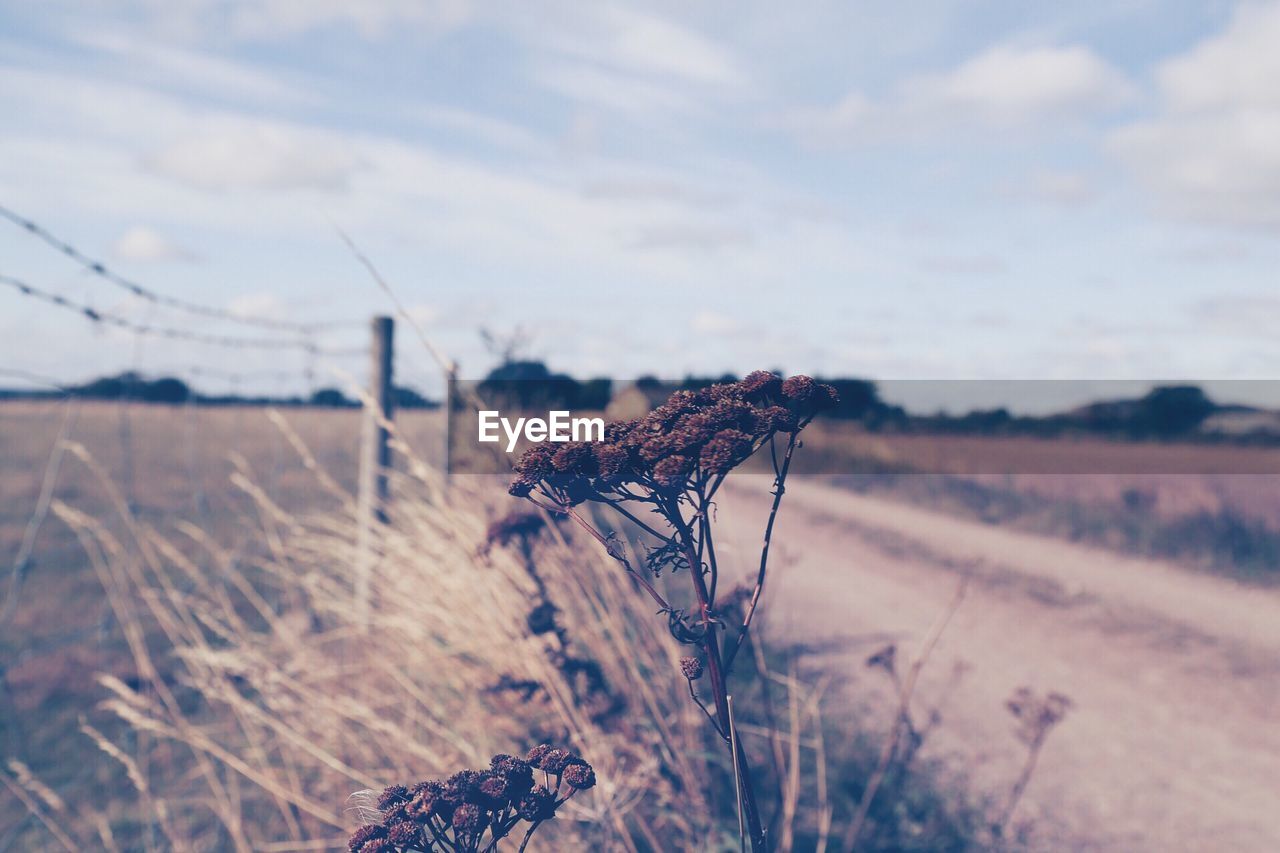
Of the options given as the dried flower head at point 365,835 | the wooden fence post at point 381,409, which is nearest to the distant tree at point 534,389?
the wooden fence post at point 381,409

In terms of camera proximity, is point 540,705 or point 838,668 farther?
point 838,668

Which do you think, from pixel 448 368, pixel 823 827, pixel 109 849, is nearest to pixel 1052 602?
pixel 823 827

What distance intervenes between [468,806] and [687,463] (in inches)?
23.7

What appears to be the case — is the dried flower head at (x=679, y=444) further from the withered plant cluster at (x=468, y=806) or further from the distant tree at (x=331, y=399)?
the distant tree at (x=331, y=399)

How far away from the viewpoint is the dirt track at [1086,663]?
434cm

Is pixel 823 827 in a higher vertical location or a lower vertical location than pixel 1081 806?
higher

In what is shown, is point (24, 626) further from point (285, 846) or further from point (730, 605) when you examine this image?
point (730, 605)

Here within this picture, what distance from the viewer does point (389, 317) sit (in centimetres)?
570

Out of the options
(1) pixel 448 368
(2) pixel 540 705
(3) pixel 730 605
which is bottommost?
(2) pixel 540 705

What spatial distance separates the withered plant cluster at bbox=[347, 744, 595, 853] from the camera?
1322 mm

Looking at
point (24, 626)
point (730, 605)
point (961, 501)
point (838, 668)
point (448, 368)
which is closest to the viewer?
point (730, 605)

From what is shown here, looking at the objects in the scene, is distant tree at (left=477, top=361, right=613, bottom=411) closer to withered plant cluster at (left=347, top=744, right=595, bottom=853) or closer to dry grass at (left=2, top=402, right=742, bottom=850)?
dry grass at (left=2, top=402, right=742, bottom=850)

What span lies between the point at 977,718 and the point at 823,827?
9.32 feet

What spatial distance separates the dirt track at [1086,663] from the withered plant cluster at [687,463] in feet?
7.19
